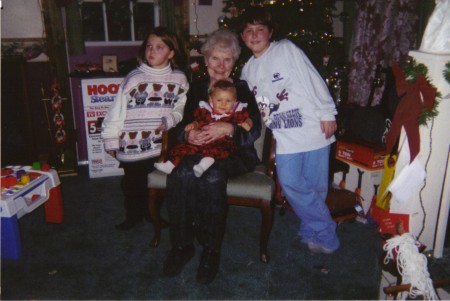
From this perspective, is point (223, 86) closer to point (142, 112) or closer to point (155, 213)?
point (142, 112)

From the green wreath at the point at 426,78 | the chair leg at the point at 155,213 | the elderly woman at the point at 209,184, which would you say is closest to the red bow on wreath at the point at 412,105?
the green wreath at the point at 426,78

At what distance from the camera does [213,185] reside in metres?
2.56

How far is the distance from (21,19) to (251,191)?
3.31 meters

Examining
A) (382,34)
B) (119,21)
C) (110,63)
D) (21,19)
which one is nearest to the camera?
(21,19)

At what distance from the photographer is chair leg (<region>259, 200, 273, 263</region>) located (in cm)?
267

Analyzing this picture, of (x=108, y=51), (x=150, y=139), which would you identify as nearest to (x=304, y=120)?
(x=150, y=139)

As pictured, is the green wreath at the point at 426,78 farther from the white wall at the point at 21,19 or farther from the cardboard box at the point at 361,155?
the white wall at the point at 21,19

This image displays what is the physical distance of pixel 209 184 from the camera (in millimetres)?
2562

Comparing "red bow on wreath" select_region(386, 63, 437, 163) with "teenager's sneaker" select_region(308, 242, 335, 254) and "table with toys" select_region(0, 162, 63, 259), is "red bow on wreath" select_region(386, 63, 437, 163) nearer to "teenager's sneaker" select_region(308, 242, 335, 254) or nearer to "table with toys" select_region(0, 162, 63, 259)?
"teenager's sneaker" select_region(308, 242, 335, 254)

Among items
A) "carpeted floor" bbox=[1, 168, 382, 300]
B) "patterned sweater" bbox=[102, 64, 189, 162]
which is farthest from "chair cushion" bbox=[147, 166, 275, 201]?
"carpeted floor" bbox=[1, 168, 382, 300]

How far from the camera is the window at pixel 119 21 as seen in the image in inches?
188

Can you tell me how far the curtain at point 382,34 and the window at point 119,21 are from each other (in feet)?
8.29

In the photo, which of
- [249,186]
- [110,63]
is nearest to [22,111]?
[110,63]

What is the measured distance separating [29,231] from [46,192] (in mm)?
375
